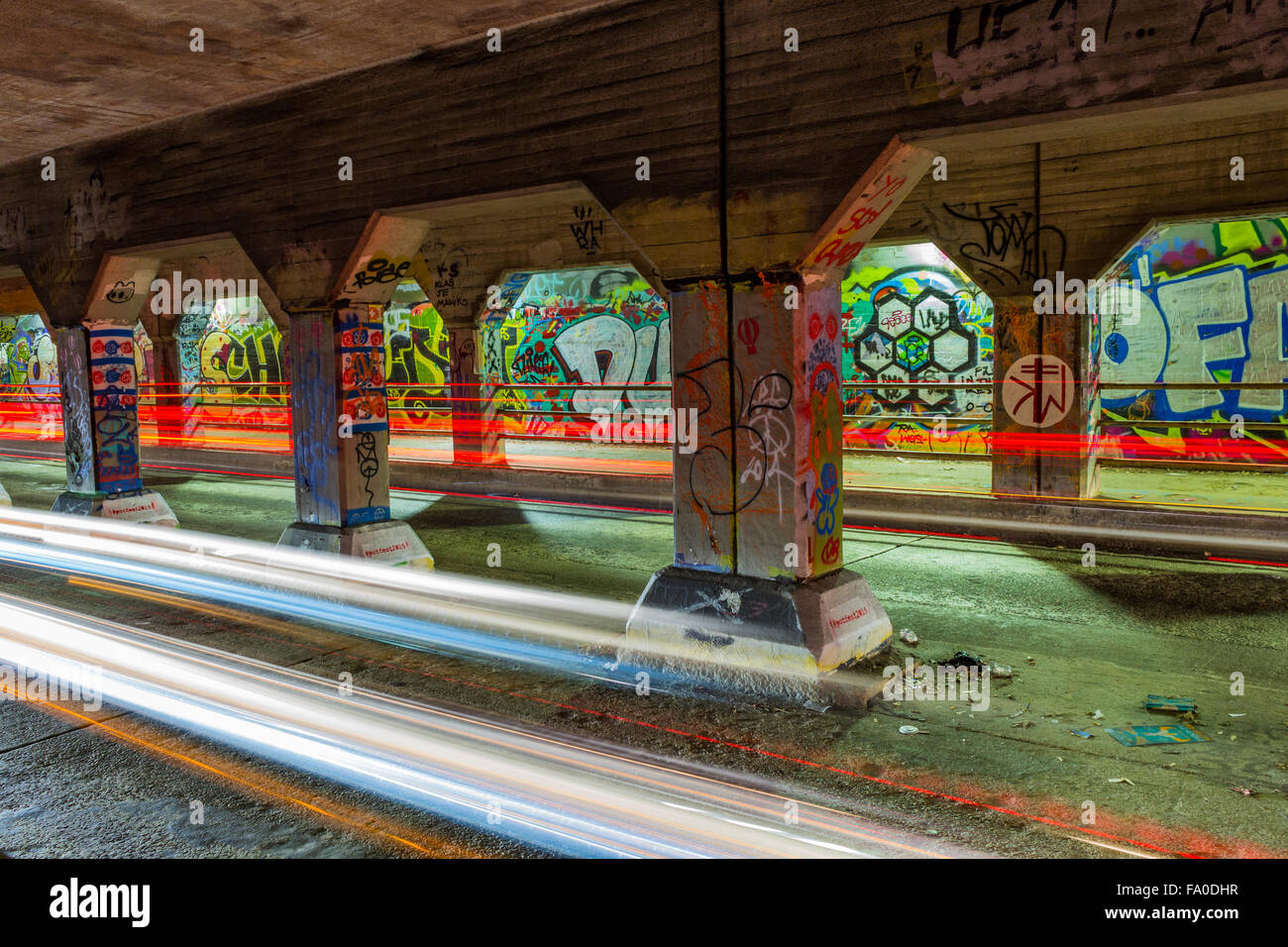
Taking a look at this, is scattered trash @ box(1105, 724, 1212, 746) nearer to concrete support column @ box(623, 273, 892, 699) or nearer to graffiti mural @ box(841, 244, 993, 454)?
concrete support column @ box(623, 273, 892, 699)

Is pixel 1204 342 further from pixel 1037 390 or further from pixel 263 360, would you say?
pixel 263 360

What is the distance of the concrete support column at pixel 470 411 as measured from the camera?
53.7 feet

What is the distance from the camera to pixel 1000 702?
5805 mm

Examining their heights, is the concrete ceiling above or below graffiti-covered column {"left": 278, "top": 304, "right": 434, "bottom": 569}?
above

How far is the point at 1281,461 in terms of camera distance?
1423cm

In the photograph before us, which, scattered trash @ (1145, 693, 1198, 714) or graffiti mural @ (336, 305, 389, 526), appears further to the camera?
graffiti mural @ (336, 305, 389, 526)

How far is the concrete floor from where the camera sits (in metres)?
4.38

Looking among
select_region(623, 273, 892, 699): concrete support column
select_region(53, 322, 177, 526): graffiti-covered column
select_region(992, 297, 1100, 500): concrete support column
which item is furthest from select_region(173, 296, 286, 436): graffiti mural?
select_region(623, 273, 892, 699): concrete support column

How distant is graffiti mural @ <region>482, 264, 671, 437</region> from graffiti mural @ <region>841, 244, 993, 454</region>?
4347mm

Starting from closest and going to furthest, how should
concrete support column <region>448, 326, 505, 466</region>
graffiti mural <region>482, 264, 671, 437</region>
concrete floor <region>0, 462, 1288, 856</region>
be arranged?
concrete floor <region>0, 462, 1288, 856</region> → concrete support column <region>448, 326, 505, 466</region> → graffiti mural <region>482, 264, 671, 437</region>

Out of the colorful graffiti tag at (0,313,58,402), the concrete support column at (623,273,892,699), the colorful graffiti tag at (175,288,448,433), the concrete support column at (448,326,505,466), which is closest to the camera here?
the concrete support column at (623,273,892,699)

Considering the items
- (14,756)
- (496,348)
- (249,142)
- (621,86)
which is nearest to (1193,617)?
(621,86)

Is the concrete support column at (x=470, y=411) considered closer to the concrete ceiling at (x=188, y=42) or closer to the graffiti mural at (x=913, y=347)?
the graffiti mural at (x=913, y=347)

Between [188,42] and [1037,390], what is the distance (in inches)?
373
